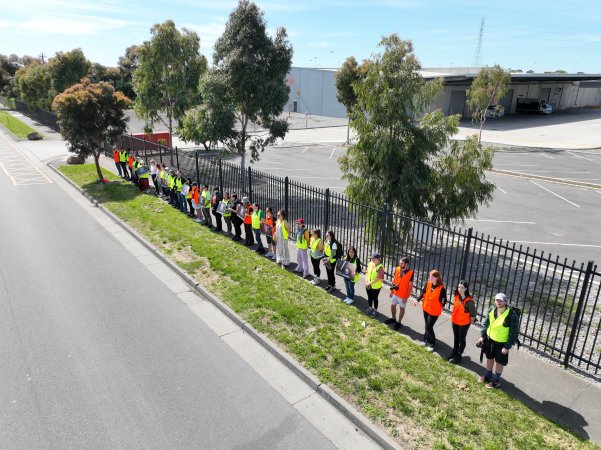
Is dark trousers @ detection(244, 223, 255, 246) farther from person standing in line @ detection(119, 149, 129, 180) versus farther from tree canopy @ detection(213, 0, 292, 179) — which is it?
person standing in line @ detection(119, 149, 129, 180)

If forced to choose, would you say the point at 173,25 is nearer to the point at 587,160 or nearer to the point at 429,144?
the point at 429,144

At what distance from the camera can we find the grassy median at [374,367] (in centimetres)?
560

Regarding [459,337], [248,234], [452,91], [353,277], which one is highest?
[452,91]

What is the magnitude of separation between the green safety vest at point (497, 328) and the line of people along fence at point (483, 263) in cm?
77

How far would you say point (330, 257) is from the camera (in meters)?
9.52

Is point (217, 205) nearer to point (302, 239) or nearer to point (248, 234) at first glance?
point (248, 234)

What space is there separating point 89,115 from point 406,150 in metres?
14.3

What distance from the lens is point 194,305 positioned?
928 centimetres

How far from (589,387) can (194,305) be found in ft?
24.0

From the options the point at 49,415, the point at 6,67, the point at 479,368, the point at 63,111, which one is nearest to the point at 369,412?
the point at 479,368

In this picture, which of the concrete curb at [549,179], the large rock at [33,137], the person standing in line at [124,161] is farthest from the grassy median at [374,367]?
the large rock at [33,137]

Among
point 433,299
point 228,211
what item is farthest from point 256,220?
point 433,299

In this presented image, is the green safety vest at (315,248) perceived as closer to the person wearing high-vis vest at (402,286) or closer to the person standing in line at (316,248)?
the person standing in line at (316,248)

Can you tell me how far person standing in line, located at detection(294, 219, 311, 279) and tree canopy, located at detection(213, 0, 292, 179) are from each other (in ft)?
27.8
